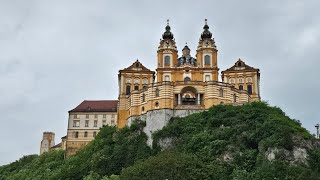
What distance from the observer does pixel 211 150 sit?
2559 inches

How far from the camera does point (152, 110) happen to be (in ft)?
254

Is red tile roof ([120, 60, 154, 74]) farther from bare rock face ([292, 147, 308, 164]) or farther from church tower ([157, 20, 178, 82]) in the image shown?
bare rock face ([292, 147, 308, 164])

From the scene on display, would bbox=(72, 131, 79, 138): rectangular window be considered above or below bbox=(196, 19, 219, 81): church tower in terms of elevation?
below

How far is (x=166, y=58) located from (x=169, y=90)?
10113mm

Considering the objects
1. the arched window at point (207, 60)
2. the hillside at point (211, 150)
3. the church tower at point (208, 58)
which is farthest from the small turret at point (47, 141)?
the arched window at point (207, 60)

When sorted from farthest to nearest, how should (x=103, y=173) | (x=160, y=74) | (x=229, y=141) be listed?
(x=160, y=74)
(x=103, y=173)
(x=229, y=141)

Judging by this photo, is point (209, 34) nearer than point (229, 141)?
No

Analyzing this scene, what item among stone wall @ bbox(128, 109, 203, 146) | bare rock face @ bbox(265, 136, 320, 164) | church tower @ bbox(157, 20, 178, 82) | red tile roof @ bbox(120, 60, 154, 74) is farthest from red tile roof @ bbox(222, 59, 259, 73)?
bare rock face @ bbox(265, 136, 320, 164)

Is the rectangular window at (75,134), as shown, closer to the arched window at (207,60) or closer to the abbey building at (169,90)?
the abbey building at (169,90)

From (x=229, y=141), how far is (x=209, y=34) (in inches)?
1126

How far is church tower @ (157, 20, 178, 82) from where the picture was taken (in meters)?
85.1

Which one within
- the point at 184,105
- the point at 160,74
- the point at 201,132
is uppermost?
the point at 160,74

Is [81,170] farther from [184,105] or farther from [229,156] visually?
[229,156]

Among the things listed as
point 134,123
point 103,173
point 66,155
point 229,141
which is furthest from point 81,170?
point 229,141
